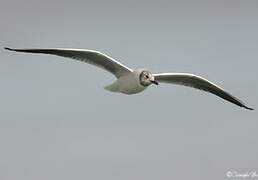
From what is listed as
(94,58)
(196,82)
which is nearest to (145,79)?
(94,58)

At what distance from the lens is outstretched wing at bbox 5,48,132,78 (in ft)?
118

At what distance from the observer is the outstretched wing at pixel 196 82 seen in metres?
39.2

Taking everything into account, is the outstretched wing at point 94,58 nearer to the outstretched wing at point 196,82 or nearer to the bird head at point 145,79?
the bird head at point 145,79

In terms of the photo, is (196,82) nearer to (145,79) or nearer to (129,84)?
(145,79)

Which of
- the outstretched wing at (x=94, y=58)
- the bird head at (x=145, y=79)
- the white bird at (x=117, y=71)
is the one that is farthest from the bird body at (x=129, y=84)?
the outstretched wing at (x=94, y=58)

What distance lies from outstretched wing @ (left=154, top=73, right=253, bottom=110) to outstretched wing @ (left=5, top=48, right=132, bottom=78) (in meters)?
2.30

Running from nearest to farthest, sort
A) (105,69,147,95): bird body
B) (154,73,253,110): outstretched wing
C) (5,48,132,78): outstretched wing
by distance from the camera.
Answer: (5,48,132,78): outstretched wing
(105,69,147,95): bird body
(154,73,253,110): outstretched wing

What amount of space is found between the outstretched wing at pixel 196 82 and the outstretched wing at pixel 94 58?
2.30 m

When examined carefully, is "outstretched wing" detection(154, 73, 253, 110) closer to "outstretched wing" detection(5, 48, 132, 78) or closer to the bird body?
the bird body

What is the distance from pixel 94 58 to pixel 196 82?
6514 mm

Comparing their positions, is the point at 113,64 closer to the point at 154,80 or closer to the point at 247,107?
the point at 154,80

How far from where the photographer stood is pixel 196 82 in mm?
40656

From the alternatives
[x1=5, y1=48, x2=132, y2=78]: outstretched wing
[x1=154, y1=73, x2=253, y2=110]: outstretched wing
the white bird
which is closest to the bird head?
the white bird

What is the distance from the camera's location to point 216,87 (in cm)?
4125
